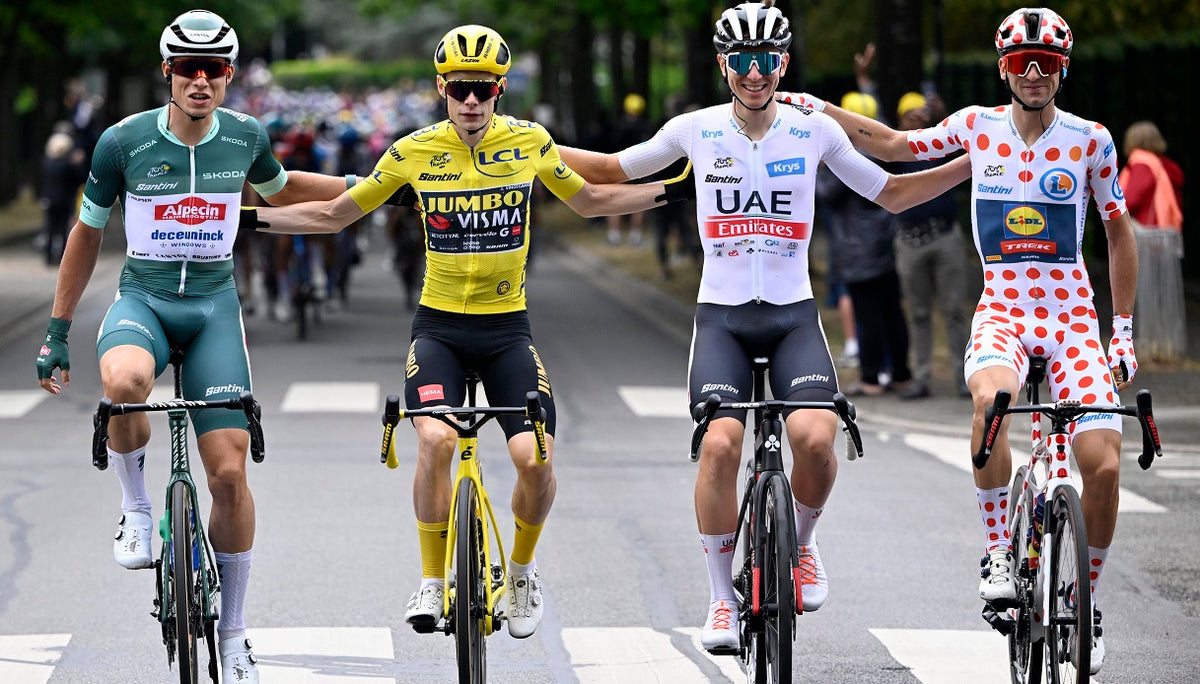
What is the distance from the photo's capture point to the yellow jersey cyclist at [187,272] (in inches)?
264

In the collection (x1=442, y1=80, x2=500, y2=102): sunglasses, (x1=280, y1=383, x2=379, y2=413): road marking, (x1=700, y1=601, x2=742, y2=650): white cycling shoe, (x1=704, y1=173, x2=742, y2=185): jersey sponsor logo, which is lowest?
(x1=280, y1=383, x2=379, y2=413): road marking

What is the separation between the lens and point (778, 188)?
6945 millimetres

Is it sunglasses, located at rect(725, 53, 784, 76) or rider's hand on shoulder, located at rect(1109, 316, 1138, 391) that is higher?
sunglasses, located at rect(725, 53, 784, 76)

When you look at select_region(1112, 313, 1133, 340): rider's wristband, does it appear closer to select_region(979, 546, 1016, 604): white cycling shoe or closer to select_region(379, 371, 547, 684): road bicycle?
select_region(979, 546, 1016, 604): white cycling shoe

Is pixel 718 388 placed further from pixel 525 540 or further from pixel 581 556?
pixel 581 556

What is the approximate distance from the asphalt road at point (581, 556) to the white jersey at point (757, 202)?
1495 millimetres

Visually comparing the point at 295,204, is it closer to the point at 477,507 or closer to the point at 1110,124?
the point at 477,507

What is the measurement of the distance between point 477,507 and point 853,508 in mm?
5044

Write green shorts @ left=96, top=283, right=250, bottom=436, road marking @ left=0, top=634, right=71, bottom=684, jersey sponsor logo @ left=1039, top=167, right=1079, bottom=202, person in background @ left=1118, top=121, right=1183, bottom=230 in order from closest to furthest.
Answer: green shorts @ left=96, top=283, right=250, bottom=436 < jersey sponsor logo @ left=1039, top=167, right=1079, bottom=202 < road marking @ left=0, top=634, right=71, bottom=684 < person in background @ left=1118, top=121, right=1183, bottom=230

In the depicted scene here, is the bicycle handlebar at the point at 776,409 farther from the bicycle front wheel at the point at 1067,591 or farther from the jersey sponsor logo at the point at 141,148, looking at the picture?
the jersey sponsor logo at the point at 141,148

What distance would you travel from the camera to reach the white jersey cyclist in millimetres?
6922

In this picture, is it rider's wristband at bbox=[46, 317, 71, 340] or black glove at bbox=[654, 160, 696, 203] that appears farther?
black glove at bbox=[654, 160, 696, 203]

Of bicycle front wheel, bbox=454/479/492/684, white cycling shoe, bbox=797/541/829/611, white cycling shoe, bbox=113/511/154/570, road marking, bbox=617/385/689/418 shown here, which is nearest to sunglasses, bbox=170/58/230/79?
white cycling shoe, bbox=113/511/154/570

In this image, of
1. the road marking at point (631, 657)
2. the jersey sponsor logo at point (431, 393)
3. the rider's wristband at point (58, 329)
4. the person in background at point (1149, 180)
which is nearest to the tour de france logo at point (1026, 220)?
the road marking at point (631, 657)
